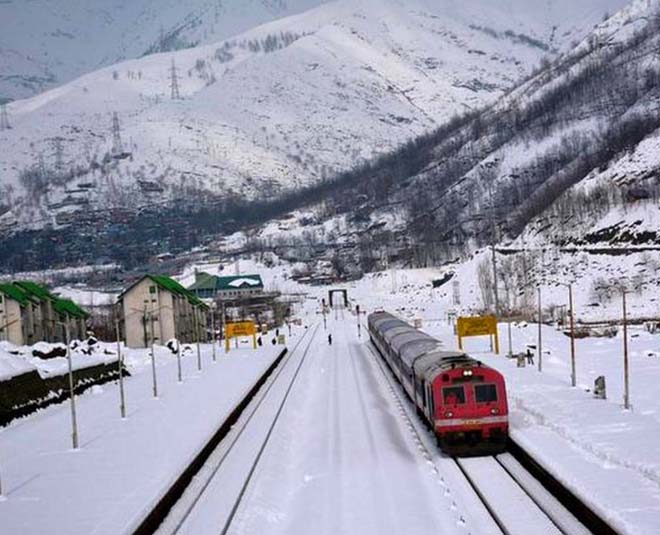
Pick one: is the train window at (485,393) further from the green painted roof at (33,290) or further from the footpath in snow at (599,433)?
the green painted roof at (33,290)

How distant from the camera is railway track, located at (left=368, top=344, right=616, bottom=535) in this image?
16.7m

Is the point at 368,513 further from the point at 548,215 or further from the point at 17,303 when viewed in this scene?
the point at 548,215

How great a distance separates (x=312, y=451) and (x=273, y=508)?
20.7 ft

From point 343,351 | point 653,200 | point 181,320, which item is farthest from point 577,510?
point 653,200

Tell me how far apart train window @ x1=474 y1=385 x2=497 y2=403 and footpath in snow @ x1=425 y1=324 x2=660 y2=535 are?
137 centimetres

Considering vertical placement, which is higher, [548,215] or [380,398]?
[548,215]

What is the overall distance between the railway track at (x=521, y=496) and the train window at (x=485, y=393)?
4.77 ft

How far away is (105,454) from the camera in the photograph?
82.3ft

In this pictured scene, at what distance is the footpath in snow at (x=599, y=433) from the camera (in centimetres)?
1693

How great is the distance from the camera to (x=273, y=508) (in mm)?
19109

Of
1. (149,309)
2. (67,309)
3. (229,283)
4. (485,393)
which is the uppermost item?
(229,283)

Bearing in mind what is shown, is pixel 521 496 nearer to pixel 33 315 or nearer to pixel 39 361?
pixel 39 361

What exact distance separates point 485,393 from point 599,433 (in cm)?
335

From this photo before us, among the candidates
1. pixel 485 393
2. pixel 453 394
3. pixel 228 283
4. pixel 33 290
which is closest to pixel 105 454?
pixel 453 394
